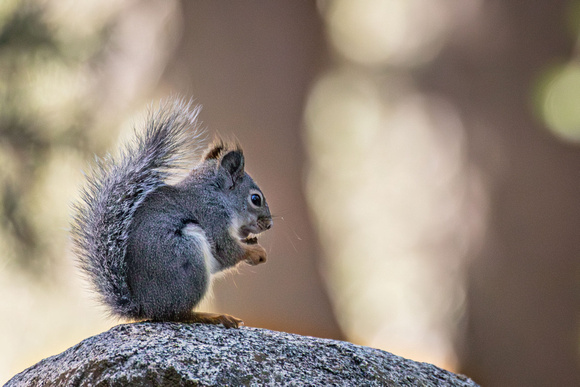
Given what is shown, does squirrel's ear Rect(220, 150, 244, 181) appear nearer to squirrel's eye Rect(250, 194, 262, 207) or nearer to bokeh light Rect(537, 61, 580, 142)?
squirrel's eye Rect(250, 194, 262, 207)

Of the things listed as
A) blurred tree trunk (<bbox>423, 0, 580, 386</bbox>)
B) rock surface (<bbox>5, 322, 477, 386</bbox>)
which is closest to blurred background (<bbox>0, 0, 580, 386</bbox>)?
blurred tree trunk (<bbox>423, 0, 580, 386</bbox>)

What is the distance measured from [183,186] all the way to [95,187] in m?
0.27

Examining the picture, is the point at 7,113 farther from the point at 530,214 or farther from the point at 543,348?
the point at 543,348

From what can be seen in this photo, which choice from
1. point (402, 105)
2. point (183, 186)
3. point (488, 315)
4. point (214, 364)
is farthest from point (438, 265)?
point (214, 364)

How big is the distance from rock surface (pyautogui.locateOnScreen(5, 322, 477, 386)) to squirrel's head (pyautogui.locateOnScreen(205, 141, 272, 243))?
0.41 m

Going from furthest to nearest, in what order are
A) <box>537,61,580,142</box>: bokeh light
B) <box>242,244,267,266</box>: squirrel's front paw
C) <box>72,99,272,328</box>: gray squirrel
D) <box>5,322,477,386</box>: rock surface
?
1. <box>537,61,580,142</box>: bokeh light
2. <box>242,244,267,266</box>: squirrel's front paw
3. <box>72,99,272,328</box>: gray squirrel
4. <box>5,322,477,386</box>: rock surface

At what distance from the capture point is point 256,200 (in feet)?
6.56

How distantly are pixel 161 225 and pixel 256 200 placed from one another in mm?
423

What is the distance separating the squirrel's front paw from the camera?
1870mm

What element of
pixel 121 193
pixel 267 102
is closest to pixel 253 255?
pixel 121 193

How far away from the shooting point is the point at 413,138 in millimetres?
3385

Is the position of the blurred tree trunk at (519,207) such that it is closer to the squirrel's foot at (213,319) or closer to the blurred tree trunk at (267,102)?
the blurred tree trunk at (267,102)

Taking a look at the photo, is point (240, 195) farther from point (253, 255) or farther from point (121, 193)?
point (121, 193)

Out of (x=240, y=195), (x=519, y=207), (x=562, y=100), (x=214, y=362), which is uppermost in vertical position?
(x=562, y=100)
